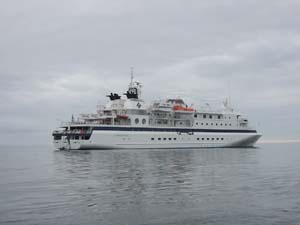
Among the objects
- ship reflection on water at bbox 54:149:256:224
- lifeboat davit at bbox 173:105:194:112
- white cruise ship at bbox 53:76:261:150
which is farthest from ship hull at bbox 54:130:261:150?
ship reflection on water at bbox 54:149:256:224

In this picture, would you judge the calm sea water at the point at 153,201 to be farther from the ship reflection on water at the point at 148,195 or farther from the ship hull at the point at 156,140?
the ship hull at the point at 156,140

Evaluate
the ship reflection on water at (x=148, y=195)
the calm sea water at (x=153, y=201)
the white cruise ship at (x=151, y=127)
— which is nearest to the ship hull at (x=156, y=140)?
the white cruise ship at (x=151, y=127)

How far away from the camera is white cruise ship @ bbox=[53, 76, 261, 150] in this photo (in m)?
60.9

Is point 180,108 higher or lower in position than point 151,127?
higher

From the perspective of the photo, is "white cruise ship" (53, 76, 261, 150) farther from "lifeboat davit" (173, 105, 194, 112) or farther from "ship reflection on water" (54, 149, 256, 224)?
"ship reflection on water" (54, 149, 256, 224)

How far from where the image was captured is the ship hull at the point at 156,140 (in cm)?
6059

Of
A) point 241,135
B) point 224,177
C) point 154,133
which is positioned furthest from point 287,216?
point 241,135

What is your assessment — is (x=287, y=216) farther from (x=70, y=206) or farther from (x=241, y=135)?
Result: (x=241, y=135)

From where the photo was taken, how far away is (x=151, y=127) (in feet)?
213

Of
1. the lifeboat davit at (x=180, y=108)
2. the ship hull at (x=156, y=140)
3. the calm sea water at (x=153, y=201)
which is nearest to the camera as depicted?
the calm sea water at (x=153, y=201)

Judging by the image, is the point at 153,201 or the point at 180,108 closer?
the point at 153,201

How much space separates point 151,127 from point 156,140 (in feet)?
7.44

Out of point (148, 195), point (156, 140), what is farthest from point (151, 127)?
point (148, 195)

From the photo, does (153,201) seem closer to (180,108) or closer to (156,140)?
(156,140)
